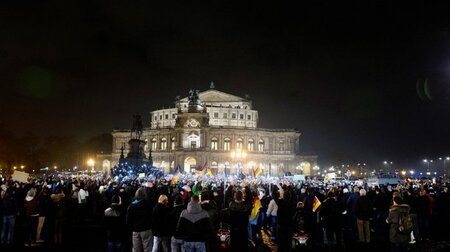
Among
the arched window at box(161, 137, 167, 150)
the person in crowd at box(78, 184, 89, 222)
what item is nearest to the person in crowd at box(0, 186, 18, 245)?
the person in crowd at box(78, 184, 89, 222)

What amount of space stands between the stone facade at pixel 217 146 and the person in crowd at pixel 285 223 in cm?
7351

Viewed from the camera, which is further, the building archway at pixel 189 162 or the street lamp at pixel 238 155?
the building archway at pixel 189 162

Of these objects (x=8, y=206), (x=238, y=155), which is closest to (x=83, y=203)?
(x=8, y=206)

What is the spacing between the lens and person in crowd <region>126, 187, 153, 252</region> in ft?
32.1

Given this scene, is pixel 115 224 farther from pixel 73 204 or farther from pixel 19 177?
pixel 19 177

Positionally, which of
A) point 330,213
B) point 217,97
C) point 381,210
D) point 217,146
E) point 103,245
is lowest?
point 103,245

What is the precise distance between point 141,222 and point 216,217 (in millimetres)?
2832

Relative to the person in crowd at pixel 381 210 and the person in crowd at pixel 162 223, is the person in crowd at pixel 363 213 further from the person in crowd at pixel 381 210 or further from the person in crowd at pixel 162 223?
the person in crowd at pixel 162 223

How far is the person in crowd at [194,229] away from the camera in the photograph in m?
8.47

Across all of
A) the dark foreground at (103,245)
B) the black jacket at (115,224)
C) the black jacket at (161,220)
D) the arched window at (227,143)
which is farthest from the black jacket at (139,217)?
the arched window at (227,143)

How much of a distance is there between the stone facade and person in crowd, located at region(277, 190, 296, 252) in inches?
2894

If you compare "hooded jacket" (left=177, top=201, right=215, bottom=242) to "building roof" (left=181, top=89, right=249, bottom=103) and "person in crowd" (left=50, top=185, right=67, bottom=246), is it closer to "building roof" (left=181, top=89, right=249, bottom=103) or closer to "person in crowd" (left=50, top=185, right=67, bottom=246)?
"person in crowd" (left=50, top=185, right=67, bottom=246)

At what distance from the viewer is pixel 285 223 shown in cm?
1288

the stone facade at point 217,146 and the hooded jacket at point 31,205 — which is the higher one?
the stone facade at point 217,146
